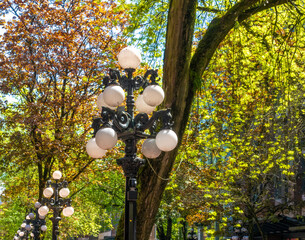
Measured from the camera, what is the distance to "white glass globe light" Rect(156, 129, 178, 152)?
5.71m

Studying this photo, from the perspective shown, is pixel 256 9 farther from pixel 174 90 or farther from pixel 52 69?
pixel 52 69

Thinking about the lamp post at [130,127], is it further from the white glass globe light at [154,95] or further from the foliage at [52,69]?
the foliage at [52,69]

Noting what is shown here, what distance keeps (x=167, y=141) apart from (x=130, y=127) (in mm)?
749

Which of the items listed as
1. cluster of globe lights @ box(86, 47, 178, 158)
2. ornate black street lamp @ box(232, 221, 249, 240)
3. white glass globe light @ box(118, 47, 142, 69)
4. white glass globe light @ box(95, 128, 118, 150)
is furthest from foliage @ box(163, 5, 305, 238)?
white glass globe light @ box(95, 128, 118, 150)

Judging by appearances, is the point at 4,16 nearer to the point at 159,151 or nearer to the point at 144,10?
the point at 144,10

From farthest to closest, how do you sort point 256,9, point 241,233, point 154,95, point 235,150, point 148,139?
point 241,233, point 235,150, point 256,9, point 148,139, point 154,95

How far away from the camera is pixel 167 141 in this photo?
571 centimetres

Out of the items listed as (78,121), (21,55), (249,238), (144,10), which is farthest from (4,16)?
(249,238)

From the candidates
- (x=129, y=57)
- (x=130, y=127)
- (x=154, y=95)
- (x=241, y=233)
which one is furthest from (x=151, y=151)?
(x=241, y=233)

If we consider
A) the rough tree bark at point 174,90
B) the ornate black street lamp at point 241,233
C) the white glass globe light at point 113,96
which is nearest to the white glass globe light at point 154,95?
the rough tree bark at point 174,90

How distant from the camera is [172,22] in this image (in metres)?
6.11

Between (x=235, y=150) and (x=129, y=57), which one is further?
(x=235, y=150)

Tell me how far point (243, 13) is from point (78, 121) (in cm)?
1183

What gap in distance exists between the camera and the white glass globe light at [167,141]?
5.71m
